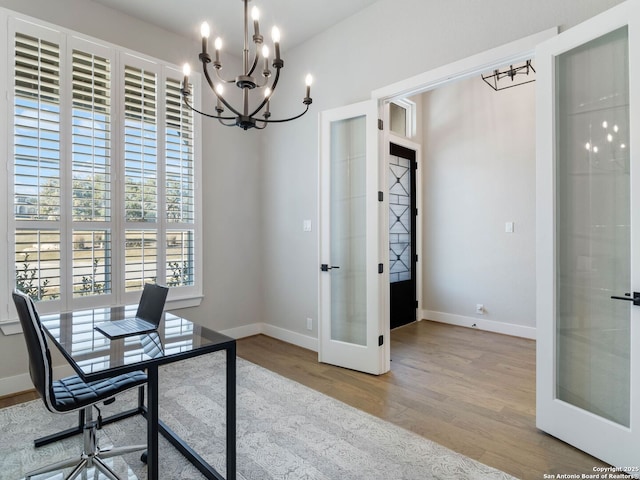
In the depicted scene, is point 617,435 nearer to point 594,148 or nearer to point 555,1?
point 594,148

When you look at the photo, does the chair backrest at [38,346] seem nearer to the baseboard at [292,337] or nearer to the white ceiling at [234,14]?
the baseboard at [292,337]

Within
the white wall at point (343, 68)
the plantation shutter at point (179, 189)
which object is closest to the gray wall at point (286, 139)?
the white wall at point (343, 68)

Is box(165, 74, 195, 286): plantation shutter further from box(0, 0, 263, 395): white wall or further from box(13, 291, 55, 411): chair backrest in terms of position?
box(13, 291, 55, 411): chair backrest

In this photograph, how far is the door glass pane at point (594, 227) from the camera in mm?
1927

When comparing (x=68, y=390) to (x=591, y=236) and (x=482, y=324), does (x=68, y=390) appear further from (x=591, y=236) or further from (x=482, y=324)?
(x=482, y=324)

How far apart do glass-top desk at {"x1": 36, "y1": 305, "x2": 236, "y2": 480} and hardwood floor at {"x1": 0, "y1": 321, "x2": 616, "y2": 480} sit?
1.14m

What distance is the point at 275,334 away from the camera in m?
4.30

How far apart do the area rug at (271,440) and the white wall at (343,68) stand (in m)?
1.40

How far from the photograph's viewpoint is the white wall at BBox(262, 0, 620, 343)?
8.05 feet

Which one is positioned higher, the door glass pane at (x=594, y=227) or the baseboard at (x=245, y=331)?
the door glass pane at (x=594, y=227)

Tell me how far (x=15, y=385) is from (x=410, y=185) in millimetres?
4786

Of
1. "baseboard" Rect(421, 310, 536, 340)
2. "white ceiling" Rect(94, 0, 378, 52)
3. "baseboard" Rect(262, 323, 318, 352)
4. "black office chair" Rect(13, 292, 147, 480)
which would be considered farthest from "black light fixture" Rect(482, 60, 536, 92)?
"black office chair" Rect(13, 292, 147, 480)

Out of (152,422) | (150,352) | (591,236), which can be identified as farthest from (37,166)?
(591,236)

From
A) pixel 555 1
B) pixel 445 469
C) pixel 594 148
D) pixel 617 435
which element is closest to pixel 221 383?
pixel 445 469
